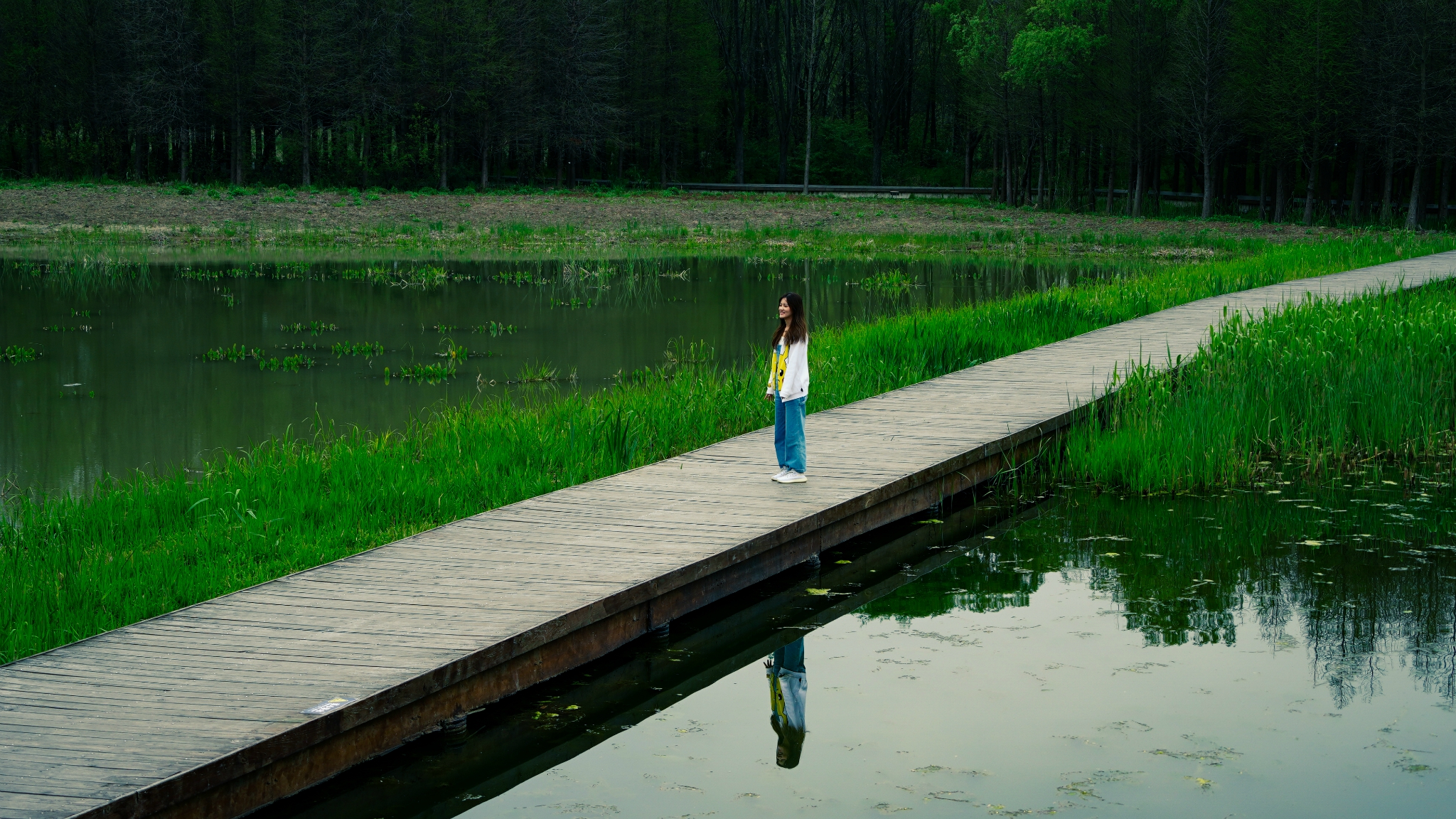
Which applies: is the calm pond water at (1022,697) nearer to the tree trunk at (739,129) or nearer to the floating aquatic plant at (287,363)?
the floating aquatic plant at (287,363)

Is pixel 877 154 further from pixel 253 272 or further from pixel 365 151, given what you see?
pixel 253 272

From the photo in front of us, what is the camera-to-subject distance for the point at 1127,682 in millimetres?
6602

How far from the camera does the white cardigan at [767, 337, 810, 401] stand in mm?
8648

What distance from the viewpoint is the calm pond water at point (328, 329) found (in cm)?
1331

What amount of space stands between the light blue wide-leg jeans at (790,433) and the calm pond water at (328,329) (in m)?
5.69

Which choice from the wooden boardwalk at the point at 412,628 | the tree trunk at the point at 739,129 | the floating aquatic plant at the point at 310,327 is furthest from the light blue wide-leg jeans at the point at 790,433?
the tree trunk at the point at 739,129

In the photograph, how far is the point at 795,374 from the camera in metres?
8.68

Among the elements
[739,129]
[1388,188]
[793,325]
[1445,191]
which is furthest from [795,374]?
[739,129]

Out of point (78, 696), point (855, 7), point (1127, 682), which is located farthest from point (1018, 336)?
point (855, 7)

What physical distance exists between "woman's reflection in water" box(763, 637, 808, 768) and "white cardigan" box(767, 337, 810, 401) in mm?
1908

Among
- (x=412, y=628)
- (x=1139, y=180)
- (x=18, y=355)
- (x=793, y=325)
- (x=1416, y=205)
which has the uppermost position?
(x=1139, y=180)

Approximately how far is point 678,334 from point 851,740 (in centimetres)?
1545

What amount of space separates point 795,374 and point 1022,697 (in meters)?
2.95

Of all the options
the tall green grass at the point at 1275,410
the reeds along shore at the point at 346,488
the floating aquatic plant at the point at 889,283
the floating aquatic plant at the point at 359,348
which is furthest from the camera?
the floating aquatic plant at the point at 889,283
